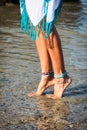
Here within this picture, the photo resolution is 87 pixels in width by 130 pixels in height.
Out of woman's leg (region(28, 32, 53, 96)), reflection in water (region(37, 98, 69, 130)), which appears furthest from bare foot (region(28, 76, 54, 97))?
reflection in water (region(37, 98, 69, 130))

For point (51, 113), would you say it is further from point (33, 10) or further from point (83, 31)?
point (83, 31)

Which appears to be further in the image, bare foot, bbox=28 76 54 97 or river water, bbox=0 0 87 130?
bare foot, bbox=28 76 54 97

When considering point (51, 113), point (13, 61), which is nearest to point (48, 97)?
point (51, 113)

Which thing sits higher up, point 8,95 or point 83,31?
point 8,95

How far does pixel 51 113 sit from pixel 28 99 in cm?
42

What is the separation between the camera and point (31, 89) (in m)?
3.73

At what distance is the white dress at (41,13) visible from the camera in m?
3.29

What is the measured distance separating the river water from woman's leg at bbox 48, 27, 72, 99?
90 millimetres

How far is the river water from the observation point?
111 inches

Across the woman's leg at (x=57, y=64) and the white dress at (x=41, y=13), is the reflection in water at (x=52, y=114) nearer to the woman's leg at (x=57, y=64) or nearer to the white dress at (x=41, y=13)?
the woman's leg at (x=57, y=64)

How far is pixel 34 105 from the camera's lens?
3225 millimetres

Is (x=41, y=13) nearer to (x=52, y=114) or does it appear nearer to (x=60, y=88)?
(x=60, y=88)

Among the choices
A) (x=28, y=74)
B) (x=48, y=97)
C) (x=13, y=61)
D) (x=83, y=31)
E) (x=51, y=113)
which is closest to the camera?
(x=51, y=113)

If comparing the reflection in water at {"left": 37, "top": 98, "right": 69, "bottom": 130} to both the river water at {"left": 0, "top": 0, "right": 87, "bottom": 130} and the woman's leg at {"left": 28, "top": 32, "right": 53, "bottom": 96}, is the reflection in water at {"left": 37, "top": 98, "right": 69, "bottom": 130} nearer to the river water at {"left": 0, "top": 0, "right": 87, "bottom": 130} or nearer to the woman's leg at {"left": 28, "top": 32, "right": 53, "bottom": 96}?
the river water at {"left": 0, "top": 0, "right": 87, "bottom": 130}
